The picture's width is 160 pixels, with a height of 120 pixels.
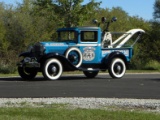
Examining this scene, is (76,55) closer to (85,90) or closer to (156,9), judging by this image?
(85,90)

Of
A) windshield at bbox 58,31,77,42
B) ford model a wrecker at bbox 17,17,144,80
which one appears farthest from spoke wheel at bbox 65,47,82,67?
windshield at bbox 58,31,77,42

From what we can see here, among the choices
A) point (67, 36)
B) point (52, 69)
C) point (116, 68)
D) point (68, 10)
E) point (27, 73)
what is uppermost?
point (68, 10)

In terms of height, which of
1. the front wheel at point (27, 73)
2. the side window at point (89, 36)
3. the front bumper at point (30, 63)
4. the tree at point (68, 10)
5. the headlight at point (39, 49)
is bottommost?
the front wheel at point (27, 73)

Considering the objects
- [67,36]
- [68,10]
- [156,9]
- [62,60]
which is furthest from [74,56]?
[156,9]

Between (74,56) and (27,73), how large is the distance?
242 cm

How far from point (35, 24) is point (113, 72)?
573 inches

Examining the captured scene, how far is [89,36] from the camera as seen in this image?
25703 millimetres

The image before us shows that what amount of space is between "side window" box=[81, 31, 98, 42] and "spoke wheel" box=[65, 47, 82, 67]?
87 centimetres

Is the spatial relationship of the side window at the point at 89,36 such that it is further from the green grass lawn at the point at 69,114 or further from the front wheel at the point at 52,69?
the green grass lawn at the point at 69,114

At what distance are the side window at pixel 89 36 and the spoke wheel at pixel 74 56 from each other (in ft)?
2.84

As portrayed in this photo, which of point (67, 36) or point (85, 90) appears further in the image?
point (67, 36)

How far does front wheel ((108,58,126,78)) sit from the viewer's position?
26.1 m

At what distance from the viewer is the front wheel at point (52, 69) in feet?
79.3

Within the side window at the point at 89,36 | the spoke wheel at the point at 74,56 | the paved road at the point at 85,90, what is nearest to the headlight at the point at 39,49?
the spoke wheel at the point at 74,56
